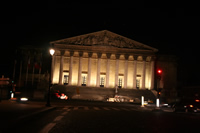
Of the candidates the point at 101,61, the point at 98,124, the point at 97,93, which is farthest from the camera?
the point at 101,61

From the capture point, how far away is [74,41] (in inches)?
2291

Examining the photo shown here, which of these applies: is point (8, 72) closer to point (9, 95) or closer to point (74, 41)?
point (74, 41)

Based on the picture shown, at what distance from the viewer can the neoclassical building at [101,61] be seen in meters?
58.2

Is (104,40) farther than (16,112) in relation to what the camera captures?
Yes

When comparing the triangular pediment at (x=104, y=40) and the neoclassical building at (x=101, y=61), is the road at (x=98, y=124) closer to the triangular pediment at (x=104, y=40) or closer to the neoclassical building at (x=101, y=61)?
the neoclassical building at (x=101, y=61)

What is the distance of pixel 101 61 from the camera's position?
206 ft

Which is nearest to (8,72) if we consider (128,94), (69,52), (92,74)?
(69,52)

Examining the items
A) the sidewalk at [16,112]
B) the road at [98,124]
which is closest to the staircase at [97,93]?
the sidewalk at [16,112]

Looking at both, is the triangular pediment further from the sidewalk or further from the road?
the road

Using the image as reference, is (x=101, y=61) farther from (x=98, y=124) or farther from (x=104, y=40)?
(x=98, y=124)

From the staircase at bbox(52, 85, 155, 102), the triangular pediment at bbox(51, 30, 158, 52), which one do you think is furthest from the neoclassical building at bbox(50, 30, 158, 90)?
the staircase at bbox(52, 85, 155, 102)

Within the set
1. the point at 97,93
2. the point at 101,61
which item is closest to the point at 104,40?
the point at 101,61

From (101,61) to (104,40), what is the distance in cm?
637

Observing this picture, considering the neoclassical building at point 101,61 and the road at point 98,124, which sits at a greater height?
the neoclassical building at point 101,61
